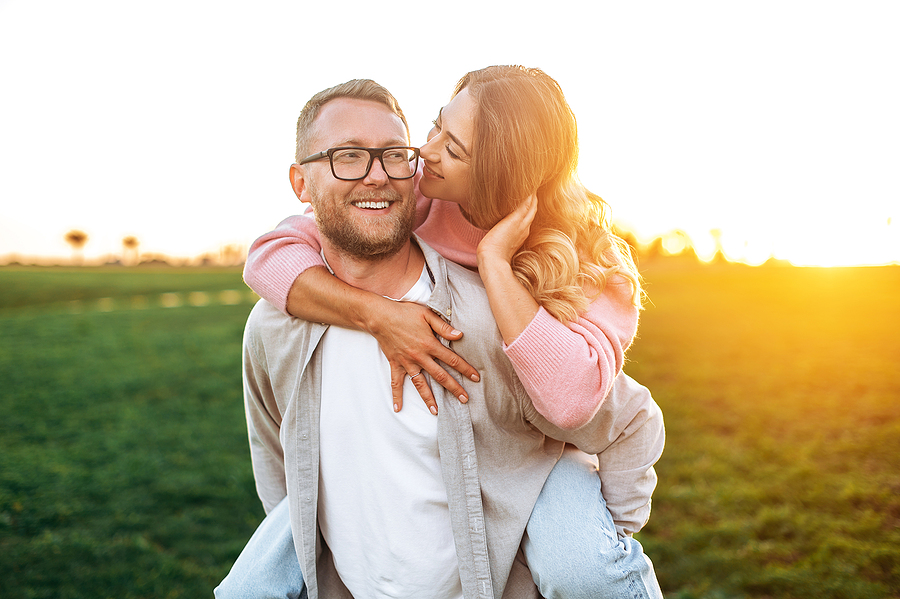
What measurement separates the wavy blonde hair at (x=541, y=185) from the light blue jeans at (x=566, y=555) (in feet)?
2.21

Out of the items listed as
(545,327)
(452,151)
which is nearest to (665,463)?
(545,327)

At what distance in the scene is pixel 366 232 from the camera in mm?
2281

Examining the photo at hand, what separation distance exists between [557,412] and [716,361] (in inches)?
293

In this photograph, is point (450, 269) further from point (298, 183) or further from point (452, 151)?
point (298, 183)

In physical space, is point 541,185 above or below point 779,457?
above

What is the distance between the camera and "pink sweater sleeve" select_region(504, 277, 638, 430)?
1.88 m

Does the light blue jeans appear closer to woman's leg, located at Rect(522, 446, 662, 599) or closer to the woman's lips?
woman's leg, located at Rect(522, 446, 662, 599)

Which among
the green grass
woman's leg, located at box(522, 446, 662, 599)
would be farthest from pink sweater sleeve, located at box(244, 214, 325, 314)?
the green grass

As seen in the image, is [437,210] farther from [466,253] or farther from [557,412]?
[557,412]

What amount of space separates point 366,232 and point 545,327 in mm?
780

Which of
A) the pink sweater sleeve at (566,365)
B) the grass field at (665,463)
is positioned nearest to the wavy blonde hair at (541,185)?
the pink sweater sleeve at (566,365)

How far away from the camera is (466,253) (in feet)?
8.29

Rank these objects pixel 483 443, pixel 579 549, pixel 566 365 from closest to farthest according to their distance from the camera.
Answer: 1. pixel 566 365
2. pixel 579 549
3. pixel 483 443

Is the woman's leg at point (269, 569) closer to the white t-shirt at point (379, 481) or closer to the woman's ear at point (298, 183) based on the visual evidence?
the white t-shirt at point (379, 481)
